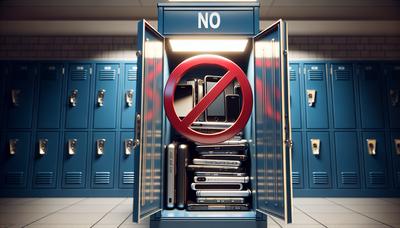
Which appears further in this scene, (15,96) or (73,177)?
(15,96)

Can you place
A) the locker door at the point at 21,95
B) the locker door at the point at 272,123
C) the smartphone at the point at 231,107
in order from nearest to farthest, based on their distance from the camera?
the locker door at the point at 272,123, the smartphone at the point at 231,107, the locker door at the point at 21,95

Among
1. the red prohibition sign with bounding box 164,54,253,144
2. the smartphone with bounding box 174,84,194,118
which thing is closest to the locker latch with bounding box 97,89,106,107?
the smartphone with bounding box 174,84,194,118

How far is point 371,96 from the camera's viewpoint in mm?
3859

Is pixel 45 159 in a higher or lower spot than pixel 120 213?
higher

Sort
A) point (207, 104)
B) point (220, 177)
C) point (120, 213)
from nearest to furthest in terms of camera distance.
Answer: point (207, 104) < point (220, 177) < point (120, 213)

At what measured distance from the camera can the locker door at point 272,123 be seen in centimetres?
162

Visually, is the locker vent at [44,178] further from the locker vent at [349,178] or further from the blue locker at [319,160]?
the locker vent at [349,178]

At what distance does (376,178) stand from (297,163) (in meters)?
1.04

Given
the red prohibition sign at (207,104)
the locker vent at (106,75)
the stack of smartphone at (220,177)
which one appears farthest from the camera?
the locker vent at (106,75)

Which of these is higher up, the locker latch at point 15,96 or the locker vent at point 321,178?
the locker latch at point 15,96

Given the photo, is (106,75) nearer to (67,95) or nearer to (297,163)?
(67,95)

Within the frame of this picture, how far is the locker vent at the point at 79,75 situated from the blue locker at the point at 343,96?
344 cm

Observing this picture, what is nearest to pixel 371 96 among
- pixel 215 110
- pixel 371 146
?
pixel 371 146

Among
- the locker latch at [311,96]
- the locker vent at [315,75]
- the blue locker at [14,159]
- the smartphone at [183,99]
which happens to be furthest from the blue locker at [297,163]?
the blue locker at [14,159]
